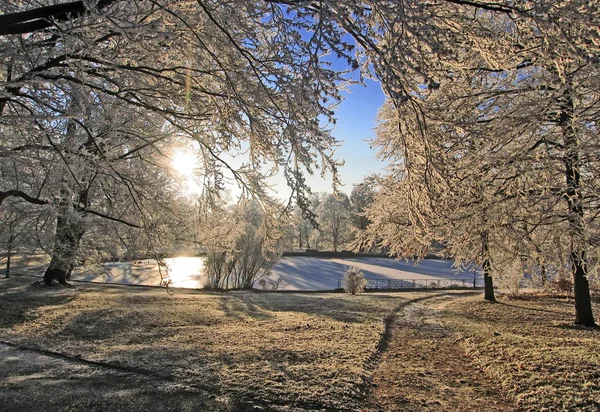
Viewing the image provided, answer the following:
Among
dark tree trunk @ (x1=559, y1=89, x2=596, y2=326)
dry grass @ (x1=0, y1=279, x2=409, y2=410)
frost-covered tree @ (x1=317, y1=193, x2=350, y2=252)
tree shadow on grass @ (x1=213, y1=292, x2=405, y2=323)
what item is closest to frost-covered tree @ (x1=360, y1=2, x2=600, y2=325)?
dark tree trunk @ (x1=559, y1=89, x2=596, y2=326)

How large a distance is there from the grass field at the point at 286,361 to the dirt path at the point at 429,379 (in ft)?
0.07

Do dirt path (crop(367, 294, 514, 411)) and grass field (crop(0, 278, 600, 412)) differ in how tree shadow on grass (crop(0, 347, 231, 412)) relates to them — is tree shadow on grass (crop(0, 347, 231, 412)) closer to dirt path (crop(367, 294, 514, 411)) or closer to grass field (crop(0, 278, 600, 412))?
grass field (crop(0, 278, 600, 412))

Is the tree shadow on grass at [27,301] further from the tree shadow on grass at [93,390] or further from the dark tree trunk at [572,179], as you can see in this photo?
the dark tree trunk at [572,179]

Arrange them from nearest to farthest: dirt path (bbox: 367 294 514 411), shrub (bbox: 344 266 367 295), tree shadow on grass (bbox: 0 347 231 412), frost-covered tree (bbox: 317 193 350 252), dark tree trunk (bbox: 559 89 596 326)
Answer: tree shadow on grass (bbox: 0 347 231 412) → dirt path (bbox: 367 294 514 411) → dark tree trunk (bbox: 559 89 596 326) → shrub (bbox: 344 266 367 295) → frost-covered tree (bbox: 317 193 350 252)

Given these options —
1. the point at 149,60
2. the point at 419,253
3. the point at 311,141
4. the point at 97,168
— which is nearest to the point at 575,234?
the point at 419,253

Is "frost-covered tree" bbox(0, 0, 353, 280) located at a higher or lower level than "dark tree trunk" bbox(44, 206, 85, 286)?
higher

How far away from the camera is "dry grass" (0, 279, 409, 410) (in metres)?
4.52

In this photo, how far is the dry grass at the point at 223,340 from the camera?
452 centimetres

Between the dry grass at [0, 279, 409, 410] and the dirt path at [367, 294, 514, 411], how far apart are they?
0.34m

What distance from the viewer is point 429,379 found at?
17.0 feet

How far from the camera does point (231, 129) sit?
5059mm

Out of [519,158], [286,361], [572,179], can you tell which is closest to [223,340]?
[286,361]

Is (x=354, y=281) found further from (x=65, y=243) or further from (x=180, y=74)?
(x=180, y=74)

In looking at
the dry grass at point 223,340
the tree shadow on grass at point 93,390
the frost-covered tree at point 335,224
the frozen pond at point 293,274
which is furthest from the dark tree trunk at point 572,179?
the frost-covered tree at point 335,224
